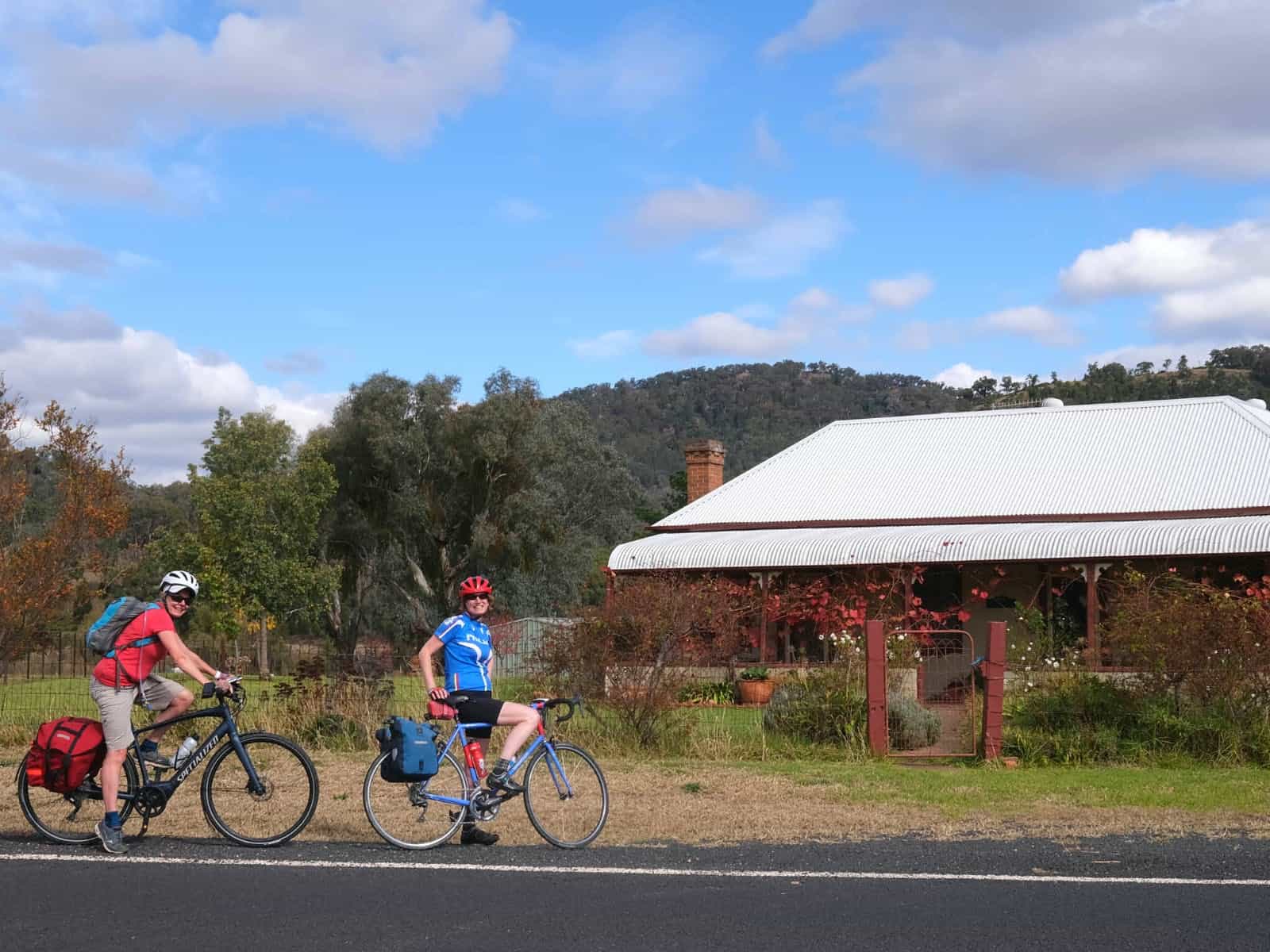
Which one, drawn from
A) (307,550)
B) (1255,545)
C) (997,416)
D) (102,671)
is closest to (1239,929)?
(102,671)

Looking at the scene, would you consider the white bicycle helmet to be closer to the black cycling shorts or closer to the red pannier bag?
the red pannier bag

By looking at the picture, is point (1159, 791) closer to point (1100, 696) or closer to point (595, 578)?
point (1100, 696)

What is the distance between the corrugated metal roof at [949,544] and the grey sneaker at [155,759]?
16962mm

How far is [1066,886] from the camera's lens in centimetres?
709

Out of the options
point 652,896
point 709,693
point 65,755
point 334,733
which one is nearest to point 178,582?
point 65,755

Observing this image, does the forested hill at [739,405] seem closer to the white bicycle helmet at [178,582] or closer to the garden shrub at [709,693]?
the garden shrub at [709,693]

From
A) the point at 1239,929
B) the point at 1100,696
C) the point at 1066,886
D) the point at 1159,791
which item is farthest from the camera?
the point at 1100,696

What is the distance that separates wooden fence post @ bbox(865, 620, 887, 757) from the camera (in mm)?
12250

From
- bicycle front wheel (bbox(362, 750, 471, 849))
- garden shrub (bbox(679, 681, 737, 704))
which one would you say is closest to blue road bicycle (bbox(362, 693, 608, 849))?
bicycle front wheel (bbox(362, 750, 471, 849))

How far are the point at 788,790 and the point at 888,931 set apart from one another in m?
4.71

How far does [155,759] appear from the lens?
847 centimetres

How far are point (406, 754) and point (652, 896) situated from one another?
2029mm

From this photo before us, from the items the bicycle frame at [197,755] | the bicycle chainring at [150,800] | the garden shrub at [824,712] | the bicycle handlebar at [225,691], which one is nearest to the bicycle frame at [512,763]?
the bicycle frame at [197,755]

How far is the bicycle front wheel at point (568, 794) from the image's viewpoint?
8422mm
